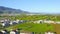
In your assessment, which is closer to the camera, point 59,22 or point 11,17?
point 59,22

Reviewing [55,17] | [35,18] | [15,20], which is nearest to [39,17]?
[35,18]

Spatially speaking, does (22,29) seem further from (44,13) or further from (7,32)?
(44,13)

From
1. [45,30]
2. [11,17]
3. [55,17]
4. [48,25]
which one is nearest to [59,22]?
[55,17]

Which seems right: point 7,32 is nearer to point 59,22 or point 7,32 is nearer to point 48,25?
point 48,25

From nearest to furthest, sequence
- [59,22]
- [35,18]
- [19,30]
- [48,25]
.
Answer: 1. [19,30]
2. [48,25]
3. [59,22]
4. [35,18]

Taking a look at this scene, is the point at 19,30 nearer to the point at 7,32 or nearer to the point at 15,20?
the point at 7,32

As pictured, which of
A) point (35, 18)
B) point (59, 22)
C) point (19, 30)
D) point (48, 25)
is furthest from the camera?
point (35, 18)

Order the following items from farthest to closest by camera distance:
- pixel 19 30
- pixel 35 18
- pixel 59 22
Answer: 1. pixel 35 18
2. pixel 59 22
3. pixel 19 30

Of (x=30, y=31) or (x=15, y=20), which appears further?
(x=15, y=20)

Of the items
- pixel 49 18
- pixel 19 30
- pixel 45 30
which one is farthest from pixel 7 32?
pixel 49 18
